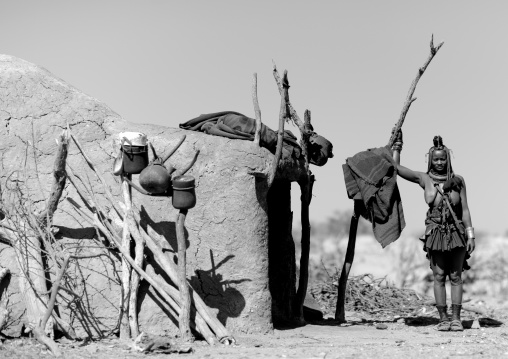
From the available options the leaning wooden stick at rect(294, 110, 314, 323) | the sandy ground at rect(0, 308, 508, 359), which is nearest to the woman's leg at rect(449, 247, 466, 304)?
the sandy ground at rect(0, 308, 508, 359)

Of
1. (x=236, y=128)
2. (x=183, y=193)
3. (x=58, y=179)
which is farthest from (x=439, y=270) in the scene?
(x=58, y=179)

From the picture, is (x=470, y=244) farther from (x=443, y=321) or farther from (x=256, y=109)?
(x=256, y=109)

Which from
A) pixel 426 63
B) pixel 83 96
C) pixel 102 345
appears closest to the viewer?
pixel 102 345

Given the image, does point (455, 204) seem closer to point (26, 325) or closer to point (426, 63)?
point (426, 63)

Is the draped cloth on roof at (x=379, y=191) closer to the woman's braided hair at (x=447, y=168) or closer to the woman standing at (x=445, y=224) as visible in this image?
the woman standing at (x=445, y=224)

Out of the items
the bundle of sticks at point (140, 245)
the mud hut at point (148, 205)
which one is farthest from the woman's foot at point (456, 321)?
the bundle of sticks at point (140, 245)

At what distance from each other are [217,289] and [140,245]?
867 millimetres

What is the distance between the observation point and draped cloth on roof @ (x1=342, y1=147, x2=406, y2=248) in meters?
9.36

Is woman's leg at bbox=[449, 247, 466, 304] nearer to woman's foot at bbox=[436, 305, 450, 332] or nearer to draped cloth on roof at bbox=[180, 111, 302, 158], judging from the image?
woman's foot at bbox=[436, 305, 450, 332]

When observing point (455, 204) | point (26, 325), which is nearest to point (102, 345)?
point (26, 325)

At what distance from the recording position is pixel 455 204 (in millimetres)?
9039

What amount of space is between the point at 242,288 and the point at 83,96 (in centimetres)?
233

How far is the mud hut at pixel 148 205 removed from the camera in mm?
8258

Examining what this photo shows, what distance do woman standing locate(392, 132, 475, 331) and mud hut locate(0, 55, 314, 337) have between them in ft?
5.32
